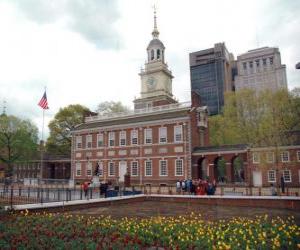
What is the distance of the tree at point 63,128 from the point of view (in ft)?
210

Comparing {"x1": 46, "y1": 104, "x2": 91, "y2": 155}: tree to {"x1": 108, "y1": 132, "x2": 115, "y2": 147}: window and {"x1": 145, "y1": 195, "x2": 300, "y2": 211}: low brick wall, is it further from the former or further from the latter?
{"x1": 145, "y1": 195, "x2": 300, "y2": 211}: low brick wall

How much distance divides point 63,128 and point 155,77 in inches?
898

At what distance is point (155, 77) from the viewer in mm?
62312

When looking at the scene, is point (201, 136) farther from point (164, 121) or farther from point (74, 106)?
point (74, 106)

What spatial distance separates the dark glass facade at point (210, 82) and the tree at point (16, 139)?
344ft

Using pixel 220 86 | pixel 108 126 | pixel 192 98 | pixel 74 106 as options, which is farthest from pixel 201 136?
pixel 220 86

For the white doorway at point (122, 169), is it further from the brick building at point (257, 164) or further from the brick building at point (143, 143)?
the brick building at point (257, 164)

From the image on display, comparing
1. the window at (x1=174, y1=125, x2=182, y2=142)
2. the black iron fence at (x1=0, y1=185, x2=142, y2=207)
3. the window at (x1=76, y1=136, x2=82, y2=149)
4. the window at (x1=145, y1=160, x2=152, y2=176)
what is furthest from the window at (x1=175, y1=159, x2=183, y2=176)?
the window at (x1=76, y1=136, x2=82, y2=149)

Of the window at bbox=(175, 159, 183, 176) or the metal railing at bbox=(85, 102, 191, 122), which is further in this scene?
the metal railing at bbox=(85, 102, 191, 122)

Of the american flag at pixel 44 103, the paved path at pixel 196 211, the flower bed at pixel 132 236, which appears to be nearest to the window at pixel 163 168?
the american flag at pixel 44 103

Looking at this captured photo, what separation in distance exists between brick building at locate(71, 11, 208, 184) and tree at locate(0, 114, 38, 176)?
40.1 ft

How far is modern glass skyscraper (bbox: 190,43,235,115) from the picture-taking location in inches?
5999

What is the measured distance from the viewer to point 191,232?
30.4ft

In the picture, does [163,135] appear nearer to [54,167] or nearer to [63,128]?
[63,128]
